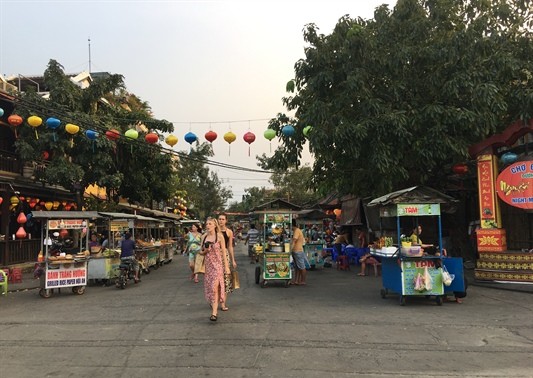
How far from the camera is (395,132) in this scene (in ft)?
40.2

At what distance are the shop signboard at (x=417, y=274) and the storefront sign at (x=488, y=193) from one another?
4.33 metres

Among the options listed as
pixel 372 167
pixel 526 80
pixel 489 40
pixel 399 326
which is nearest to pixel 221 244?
pixel 399 326

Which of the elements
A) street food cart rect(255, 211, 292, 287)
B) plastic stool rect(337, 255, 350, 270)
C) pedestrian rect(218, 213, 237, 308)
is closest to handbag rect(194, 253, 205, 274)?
pedestrian rect(218, 213, 237, 308)

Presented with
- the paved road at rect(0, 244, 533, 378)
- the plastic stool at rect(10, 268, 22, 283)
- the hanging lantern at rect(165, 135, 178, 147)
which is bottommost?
the paved road at rect(0, 244, 533, 378)

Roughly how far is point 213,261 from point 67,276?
6.19 meters

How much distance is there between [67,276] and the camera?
1248 cm

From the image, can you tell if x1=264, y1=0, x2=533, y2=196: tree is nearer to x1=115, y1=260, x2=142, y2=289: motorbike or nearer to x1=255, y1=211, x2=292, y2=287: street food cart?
x1=255, y1=211, x2=292, y2=287: street food cart

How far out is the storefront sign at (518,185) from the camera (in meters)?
12.1

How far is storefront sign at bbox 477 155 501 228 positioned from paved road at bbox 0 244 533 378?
8.04 ft

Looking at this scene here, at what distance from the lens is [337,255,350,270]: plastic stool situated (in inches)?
708

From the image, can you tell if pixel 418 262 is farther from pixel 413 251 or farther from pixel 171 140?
pixel 171 140

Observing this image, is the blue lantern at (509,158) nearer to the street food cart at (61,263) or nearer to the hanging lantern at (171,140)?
the hanging lantern at (171,140)

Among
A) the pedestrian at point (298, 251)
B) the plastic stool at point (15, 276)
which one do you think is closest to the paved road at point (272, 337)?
the pedestrian at point (298, 251)

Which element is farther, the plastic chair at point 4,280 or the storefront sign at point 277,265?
the storefront sign at point 277,265
